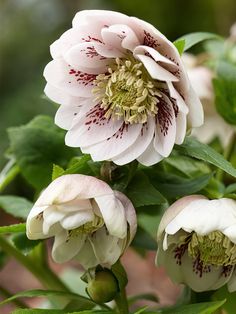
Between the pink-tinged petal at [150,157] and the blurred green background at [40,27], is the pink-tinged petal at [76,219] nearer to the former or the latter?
the pink-tinged petal at [150,157]

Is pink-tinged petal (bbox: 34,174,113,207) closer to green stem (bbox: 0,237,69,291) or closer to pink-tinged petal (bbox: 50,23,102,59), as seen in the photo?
pink-tinged petal (bbox: 50,23,102,59)

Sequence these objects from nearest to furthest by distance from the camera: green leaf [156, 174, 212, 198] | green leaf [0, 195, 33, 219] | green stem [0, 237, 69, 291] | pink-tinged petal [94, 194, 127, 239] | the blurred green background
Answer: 1. pink-tinged petal [94, 194, 127, 239]
2. green leaf [156, 174, 212, 198]
3. green leaf [0, 195, 33, 219]
4. green stem [0, 237, 69, 291]
5. the blurred green background

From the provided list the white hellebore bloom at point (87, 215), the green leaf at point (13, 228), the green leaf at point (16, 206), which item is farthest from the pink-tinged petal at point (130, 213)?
the green leaf at point (16, 206)

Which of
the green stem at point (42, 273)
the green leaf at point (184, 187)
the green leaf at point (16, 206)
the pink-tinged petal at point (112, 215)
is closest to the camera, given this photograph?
the pink-tinged petal at point (112, 215)

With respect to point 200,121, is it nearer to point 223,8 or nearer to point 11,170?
point 11,170

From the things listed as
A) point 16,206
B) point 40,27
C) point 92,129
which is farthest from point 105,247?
point 40,27

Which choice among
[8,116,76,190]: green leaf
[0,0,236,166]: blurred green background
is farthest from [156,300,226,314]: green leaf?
[0,0,236,166]: blurred green background
